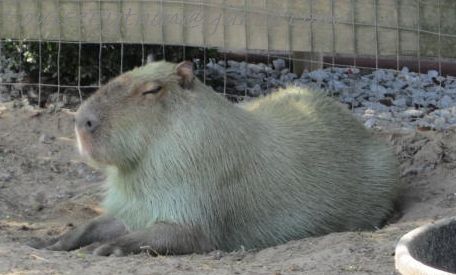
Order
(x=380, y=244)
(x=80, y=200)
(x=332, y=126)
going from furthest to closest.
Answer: (x=80, y=200)
(x=332, y=126)
(x=380, y=244)

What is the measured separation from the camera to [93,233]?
591cm

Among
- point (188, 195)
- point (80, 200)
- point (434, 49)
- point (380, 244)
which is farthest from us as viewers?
point (434, 49)

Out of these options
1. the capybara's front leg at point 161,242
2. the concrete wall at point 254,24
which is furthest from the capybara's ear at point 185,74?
the concrete wall at point 254,24

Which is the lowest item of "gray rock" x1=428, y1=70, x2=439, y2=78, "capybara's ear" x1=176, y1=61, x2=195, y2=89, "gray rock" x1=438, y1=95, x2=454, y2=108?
"gray rock" x1=438, y1=95, x2=454, y2=108

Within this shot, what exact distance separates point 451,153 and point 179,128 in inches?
87.3

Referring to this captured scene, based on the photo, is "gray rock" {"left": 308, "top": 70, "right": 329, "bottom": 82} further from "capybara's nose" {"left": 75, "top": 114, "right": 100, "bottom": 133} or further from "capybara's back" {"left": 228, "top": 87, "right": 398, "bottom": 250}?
"capybara's nose" {"left": 75, "top": 114, "right": 100, "bottom": 133}

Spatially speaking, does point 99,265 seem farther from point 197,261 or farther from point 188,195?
point 188,195

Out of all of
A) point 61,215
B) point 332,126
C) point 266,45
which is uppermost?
point 266,45

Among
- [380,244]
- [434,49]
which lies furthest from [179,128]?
[434,49]

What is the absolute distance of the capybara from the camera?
5555 millimetres

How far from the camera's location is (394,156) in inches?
259

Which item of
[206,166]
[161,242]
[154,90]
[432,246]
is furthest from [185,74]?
[432,246]

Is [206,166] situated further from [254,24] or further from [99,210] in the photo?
[254,24]

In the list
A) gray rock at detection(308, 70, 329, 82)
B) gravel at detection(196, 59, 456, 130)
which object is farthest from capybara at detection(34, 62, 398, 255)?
gray rock at detection(308, 70, 329, 82)
